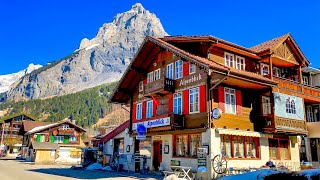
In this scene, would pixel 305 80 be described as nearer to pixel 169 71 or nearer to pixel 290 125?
pixel 290 125

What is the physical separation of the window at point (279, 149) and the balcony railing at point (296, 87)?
4639mm

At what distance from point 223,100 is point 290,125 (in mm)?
6654

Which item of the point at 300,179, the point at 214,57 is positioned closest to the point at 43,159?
the point at 214,57

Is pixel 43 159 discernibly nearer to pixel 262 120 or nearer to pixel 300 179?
pixel 262 120

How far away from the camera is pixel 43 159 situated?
54.7 meters

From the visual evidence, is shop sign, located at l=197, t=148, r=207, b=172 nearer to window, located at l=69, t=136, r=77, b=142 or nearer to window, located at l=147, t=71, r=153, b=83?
window, located at l=147, t=71, r=153, b=83

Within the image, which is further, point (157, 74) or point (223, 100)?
point (157, 74)

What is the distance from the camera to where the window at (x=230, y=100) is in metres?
22.7

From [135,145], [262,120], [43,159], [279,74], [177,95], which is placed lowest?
[43,159]

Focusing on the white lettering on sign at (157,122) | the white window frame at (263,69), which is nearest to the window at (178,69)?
the white lettering on sign at (157,122)

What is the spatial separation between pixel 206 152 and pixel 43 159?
140 ft

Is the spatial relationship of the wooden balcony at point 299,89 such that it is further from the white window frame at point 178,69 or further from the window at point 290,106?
the white window frame at point 178,69

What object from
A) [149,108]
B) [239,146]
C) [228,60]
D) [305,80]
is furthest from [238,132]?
[305,80]

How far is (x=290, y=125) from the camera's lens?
24641mm
